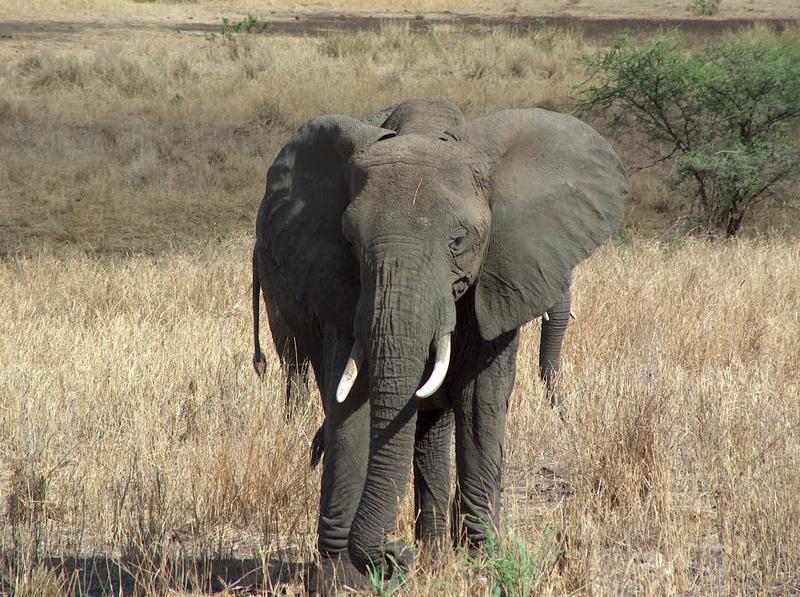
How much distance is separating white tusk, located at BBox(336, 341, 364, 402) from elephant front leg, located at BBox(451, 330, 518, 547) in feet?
2.23

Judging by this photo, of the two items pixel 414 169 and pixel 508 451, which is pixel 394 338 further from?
pixel 508 451

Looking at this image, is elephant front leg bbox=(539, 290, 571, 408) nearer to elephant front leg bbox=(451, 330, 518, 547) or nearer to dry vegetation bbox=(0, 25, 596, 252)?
elephant front leg bbox=(451, 330, 518, 547)

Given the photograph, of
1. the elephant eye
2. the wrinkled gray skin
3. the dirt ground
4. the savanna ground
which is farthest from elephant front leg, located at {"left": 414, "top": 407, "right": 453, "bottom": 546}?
the dirt ground

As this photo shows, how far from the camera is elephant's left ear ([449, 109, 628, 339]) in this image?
383cm

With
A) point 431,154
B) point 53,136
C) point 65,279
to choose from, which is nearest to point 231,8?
point 53,136

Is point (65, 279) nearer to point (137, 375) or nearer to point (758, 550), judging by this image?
point (137, 375)

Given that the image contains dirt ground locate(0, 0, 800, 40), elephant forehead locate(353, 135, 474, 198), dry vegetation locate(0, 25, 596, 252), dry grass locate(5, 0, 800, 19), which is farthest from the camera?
dry grass locate(5, 0, 800, 19)

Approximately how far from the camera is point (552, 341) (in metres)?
6.95

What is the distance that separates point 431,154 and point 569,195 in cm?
68

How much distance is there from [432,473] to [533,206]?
1138mm

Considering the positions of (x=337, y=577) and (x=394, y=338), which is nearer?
(x=394, y=338)

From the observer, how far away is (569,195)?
402 cm

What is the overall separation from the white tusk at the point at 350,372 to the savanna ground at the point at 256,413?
0.77m

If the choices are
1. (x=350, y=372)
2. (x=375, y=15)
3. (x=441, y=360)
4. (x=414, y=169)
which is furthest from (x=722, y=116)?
(x=375, y=15)
